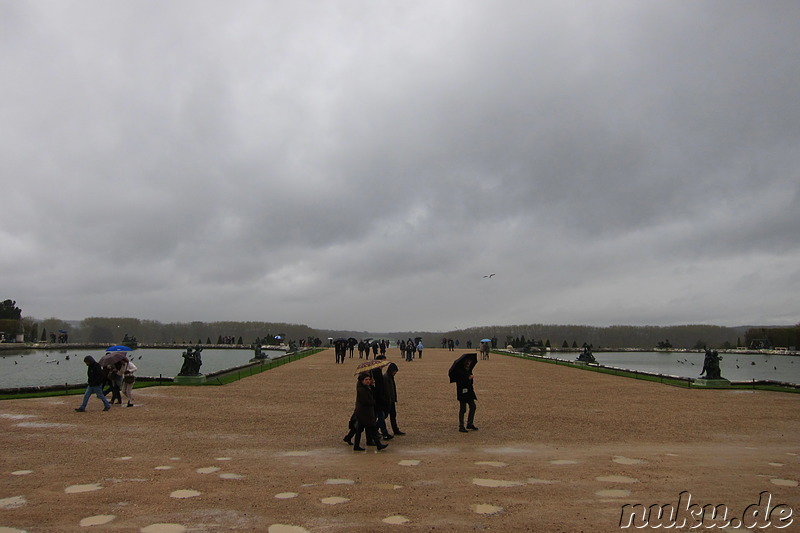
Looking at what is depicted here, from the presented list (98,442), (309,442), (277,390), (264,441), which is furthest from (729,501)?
(277,390)

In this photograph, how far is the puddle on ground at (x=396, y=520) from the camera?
21.5 feet

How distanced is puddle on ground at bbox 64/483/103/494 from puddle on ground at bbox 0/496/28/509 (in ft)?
1.76

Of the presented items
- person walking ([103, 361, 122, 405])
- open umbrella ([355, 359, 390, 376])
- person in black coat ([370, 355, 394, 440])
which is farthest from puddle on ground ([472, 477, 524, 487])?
person walking ([103, 361, 122, 405])

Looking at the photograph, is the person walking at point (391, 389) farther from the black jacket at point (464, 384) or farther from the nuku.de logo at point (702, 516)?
the nuku.de logo at point (702, 516)

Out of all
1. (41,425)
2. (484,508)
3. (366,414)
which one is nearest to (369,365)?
(366,414)

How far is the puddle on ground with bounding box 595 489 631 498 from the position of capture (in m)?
7.52

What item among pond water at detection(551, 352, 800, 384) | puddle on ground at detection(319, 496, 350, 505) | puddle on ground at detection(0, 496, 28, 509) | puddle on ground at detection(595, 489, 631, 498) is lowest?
pond water at detection(551, 352, 800, 384)

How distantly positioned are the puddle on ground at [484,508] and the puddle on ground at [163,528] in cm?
340

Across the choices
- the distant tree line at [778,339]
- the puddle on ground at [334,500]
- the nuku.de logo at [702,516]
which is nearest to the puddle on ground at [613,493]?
the nuku.de logo at [702,516]

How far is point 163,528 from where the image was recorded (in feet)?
20.8

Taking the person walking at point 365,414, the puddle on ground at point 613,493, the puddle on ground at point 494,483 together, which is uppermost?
the person walking at point 365,414

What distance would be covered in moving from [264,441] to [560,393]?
43.0 feet

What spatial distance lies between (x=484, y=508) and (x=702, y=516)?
8.34ft

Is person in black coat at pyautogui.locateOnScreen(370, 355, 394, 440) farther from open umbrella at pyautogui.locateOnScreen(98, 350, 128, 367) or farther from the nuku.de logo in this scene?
open umbrella at pyautogui.locateOnScreen(98, 350, 128, 367)
